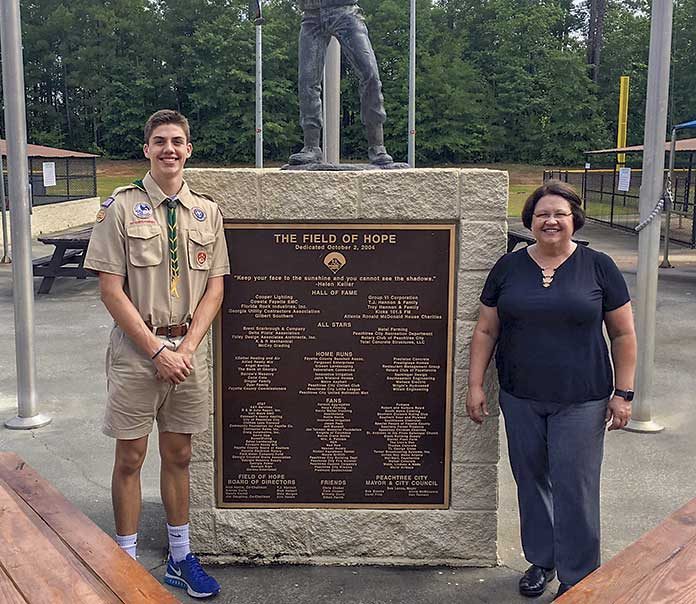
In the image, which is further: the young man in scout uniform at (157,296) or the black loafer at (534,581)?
the black loafer at (534,581)

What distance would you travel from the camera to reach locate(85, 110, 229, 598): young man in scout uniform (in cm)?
327

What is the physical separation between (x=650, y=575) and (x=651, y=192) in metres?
3.71

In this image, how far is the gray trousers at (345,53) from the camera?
4.16 meters

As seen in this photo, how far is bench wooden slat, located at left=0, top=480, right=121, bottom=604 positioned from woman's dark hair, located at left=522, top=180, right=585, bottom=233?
2.09 meters

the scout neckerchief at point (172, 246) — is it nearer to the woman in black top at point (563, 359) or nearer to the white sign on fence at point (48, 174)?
the woman in black top at point (563, 359)

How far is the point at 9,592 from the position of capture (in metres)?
2.31

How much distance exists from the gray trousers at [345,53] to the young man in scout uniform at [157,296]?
3.39 ft

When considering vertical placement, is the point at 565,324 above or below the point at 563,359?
above

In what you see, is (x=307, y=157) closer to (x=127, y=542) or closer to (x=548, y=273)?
(x=548, y=273)

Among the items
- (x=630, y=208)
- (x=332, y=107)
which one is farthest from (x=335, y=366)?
(x=630, y=208)

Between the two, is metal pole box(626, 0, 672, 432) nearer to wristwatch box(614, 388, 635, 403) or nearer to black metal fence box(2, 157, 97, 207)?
wristwatch box(614, 388, 635, 403)

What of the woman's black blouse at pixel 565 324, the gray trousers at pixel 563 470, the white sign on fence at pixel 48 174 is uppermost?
the white sign on fence at pixel 48 174

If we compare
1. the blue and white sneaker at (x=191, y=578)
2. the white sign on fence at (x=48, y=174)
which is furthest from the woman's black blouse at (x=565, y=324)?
the white sign on fence at (x=48, y=174)

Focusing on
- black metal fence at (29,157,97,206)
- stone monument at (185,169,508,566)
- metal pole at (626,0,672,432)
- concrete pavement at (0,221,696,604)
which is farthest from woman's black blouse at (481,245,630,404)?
black metal fence at (29,157,97,206)
